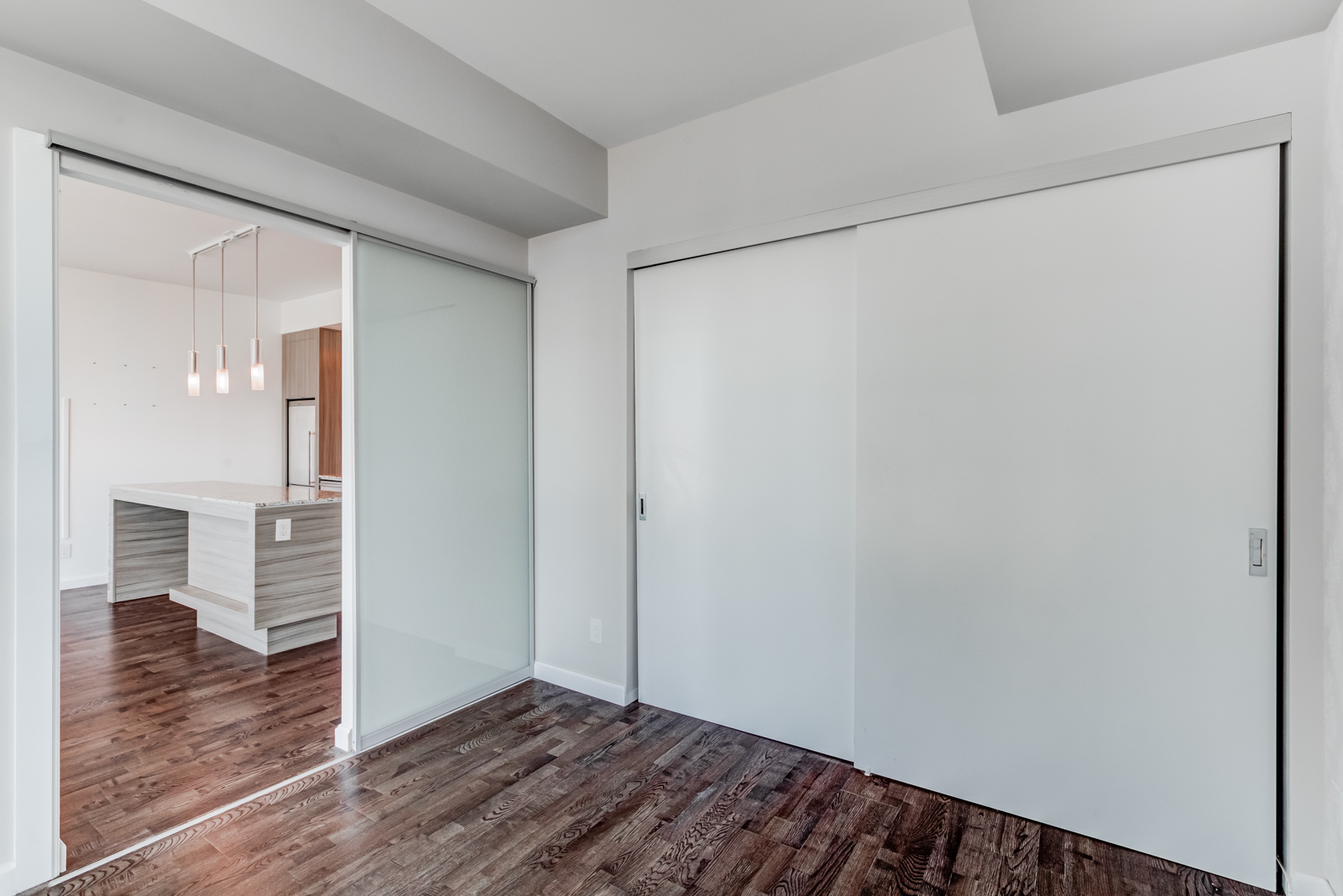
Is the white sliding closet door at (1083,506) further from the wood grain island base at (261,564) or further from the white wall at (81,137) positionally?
the wood grain island base at (261,564)

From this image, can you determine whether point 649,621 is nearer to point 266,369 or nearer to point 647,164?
point 647,164

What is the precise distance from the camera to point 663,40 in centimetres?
222

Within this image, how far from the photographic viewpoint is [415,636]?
2818 mm

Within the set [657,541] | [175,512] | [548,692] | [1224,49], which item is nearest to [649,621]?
[657,541]

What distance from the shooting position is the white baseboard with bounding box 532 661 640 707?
3.04 meters

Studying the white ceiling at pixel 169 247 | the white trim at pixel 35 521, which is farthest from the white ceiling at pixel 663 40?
the white ceiling at pixel 169 247

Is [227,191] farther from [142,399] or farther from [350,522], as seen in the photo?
[142,399]

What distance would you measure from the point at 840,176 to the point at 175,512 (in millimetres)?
5798

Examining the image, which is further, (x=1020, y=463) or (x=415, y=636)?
(x=415, y=636)

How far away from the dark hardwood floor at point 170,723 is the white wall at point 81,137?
44 cm

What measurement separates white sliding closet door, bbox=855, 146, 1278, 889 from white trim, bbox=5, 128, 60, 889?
2562mm

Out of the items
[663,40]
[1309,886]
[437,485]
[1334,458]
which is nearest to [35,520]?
[437,485]

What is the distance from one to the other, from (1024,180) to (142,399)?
6.97m

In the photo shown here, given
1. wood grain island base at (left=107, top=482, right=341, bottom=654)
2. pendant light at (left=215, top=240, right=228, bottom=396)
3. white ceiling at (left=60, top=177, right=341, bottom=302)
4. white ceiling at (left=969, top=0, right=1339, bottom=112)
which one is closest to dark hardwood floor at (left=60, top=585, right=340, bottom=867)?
wood grain island base at (left=107, top=482, right=341, bottom=654)
